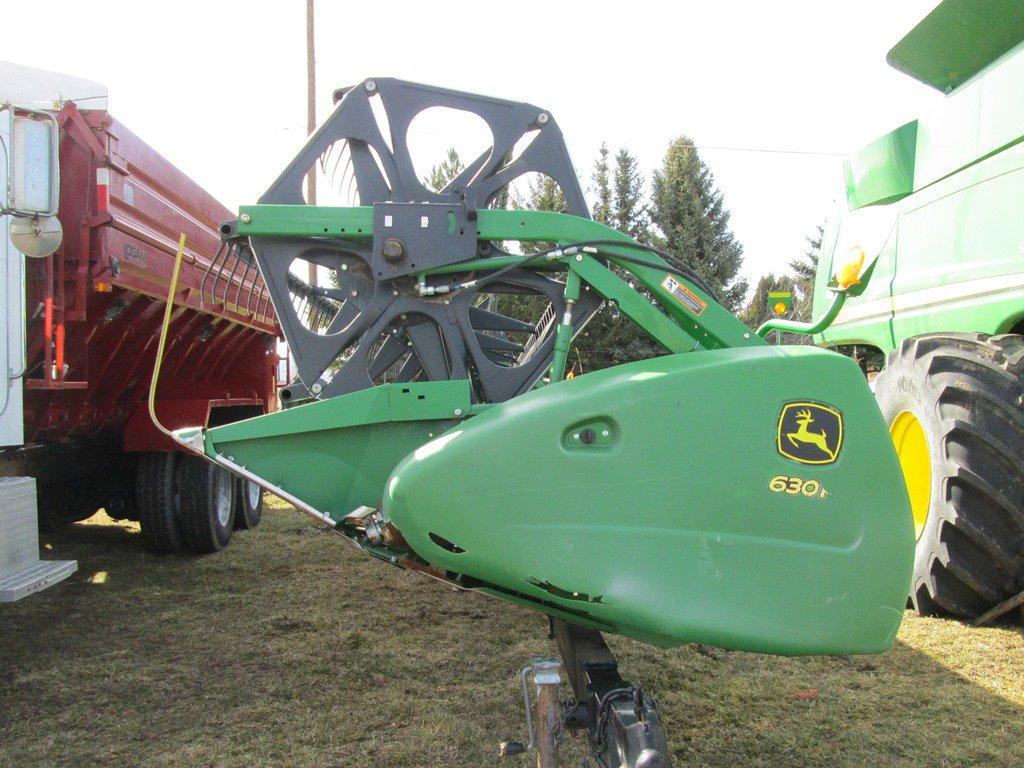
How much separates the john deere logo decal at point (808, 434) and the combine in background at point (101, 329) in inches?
84.8

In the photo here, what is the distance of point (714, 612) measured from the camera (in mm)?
2084

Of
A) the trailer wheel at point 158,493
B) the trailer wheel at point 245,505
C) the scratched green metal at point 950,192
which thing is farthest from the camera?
the trailer wheel at point 245,505

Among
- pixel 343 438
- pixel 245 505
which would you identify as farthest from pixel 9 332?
pixel 245 505

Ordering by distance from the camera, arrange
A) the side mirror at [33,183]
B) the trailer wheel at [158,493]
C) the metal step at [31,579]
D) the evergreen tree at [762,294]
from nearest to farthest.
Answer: the side mirror at [33,183], the metal step at [31,579], the trailer wheel at [158,493], the evergreen tree at [762,294]

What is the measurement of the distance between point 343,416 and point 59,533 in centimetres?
551

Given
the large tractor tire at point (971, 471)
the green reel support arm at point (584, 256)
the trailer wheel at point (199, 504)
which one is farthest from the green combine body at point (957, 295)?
Result: the trailer wheel at point (199, 504)

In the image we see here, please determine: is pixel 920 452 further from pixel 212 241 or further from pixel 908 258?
pixel 212 241

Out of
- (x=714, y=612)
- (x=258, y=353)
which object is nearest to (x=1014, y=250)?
(x=714, y=612)

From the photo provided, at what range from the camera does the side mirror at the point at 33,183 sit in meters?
3.03

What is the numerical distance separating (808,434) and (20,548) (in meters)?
3.34

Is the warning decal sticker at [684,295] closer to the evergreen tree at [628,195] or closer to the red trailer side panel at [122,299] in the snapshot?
the red trailer side panel at [122,299]

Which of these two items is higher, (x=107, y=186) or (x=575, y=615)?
(x=107, y=186)

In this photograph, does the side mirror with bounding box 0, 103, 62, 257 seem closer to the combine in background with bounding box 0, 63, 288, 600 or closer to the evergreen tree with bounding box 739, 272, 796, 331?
the combine in background with bounding box 0, 63, 288, 600

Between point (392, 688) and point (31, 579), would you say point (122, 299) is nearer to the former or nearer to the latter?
point (31, 579)
